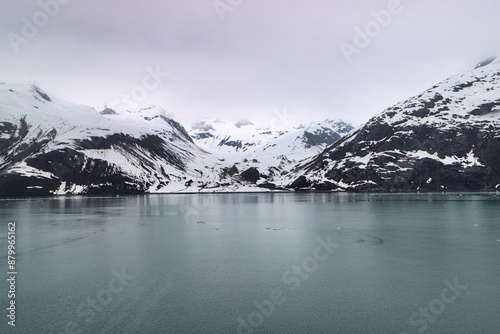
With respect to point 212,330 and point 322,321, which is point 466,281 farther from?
point 212,330

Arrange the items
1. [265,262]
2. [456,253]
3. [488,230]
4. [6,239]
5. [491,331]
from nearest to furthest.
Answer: [491,331], [265,262], [456,253], [6,239], [488,230]

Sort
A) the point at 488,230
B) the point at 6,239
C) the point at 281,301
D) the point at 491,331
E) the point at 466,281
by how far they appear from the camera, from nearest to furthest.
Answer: the point at 491,331 < the point at 281,301 < the point at 466,281 < the point at 6,239 < the point at 488,230

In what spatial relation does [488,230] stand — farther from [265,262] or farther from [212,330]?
[212,330]

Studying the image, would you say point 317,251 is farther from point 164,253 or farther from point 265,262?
point 164,253

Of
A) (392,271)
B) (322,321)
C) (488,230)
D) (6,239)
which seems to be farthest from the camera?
(488,230)

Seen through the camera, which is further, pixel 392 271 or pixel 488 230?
pixel 488 230

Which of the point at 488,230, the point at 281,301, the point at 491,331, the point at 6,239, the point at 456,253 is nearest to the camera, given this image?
the point at 491,331

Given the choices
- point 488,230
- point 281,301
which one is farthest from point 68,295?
point 488,230

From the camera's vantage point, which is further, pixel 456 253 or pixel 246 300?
pixel 456 253

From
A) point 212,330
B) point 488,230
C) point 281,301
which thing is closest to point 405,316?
point 281,301
